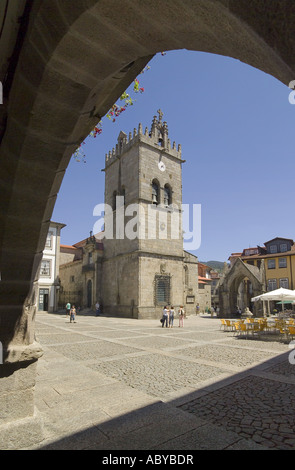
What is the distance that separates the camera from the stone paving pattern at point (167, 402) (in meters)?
3.44

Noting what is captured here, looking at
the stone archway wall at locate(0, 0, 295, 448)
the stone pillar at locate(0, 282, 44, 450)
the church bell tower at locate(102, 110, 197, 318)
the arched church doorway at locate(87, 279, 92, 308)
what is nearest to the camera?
the stone archway wall at locate(0, 0, 295, 448)

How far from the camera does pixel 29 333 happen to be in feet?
11.6

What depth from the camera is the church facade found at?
27.7 meters

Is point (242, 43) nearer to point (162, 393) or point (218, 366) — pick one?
point (162, 393)

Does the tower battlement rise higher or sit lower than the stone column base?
higher

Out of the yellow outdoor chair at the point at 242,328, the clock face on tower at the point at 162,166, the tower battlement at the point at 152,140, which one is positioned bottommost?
the yellow outdoor chair at the point at 242,328

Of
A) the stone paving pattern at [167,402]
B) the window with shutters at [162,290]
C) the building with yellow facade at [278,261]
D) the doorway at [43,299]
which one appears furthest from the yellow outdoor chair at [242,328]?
the building with yellow facade at [278,261]

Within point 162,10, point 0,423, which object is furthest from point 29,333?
point 162,10

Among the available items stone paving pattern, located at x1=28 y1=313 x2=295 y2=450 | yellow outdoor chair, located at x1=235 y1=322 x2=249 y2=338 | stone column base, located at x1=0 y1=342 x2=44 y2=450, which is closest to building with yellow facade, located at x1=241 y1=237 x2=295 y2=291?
yellow outdoor chair, located at x1=235 y1=322 x2=249 y2=338

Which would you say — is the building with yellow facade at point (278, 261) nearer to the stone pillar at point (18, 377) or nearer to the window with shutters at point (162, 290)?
the window with shutters at point (162, 290)

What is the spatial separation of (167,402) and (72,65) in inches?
197

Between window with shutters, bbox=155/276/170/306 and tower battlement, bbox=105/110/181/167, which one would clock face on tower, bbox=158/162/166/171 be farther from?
window with shutters, bbox=155/276/170/306

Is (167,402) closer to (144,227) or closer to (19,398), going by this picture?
(19,398)
